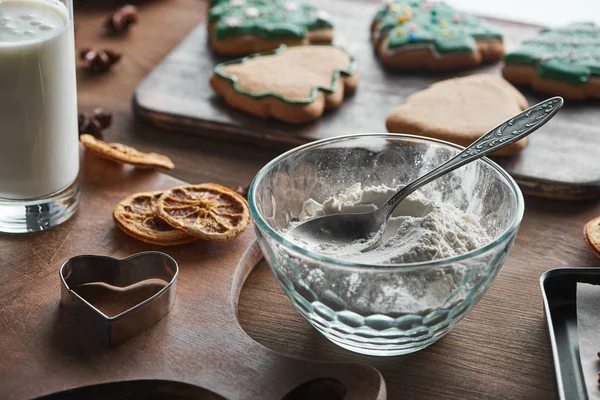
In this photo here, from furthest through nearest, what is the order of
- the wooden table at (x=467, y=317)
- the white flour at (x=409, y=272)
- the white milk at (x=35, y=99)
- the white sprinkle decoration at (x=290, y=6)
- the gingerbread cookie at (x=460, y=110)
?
the white sprinkle decoration at (x=290, y=6), the gingerbread cookie at (x=460, y=110), the white milk at (x=35, y=99), the wooden table at (x=467, y=317), the white flour at (x=409, y=272)

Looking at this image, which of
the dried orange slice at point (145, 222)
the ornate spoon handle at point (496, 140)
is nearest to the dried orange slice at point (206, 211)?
the dried orange slice at point (145, 222)

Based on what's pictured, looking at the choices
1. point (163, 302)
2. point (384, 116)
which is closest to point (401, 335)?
point (163, 302)

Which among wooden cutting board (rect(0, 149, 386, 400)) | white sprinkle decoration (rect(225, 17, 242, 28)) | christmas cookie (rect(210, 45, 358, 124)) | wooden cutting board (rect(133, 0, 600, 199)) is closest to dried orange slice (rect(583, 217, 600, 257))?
wooden cutting board (rect(133, 0, 600, 199))

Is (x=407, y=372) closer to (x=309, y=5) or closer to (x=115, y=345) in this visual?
(x=115, y=345)

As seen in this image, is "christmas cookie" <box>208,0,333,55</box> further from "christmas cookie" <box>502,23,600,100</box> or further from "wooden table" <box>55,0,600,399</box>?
"christmas cookie" <box>502,23,600,100</box>

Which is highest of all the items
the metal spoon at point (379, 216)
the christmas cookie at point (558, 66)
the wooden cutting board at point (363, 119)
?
the metal spoon at point (379, 216)

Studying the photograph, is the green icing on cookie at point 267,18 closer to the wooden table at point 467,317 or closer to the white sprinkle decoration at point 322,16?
the white sprinkle decoration at point 322,16

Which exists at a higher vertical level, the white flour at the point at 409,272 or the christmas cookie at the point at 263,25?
the white flour at the point at 409,272
